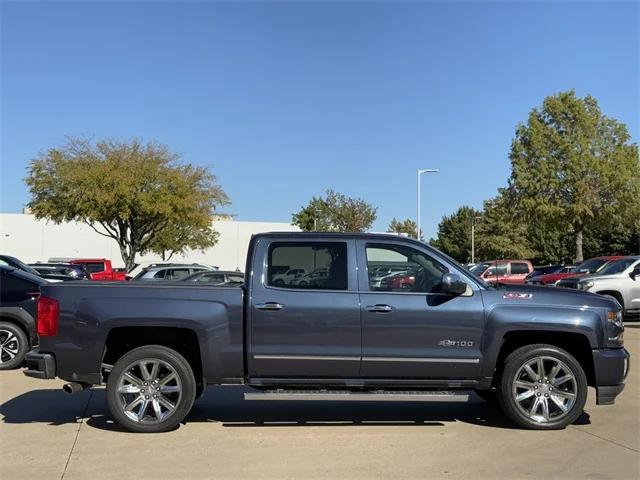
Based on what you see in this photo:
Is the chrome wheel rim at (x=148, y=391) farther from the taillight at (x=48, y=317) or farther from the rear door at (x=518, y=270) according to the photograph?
the rear door at (x=518, y=270)

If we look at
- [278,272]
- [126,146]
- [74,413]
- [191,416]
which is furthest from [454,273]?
[126,146]

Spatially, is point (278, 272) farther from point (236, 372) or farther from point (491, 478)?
point (491, 478)

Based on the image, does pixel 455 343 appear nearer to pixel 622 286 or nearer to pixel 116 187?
pixel 622 286

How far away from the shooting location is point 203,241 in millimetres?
50344

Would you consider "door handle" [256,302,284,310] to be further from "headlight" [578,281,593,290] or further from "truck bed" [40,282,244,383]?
"headlight" [578,281,593,290]

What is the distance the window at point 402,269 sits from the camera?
20.6ft

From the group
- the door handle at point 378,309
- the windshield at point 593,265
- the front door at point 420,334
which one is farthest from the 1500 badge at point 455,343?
the windshield at point 593,265

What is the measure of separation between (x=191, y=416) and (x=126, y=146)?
3102 cm

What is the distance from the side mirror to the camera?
19.5 ft

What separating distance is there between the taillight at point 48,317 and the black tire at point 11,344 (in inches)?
152

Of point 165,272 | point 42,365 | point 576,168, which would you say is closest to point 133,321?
point 42,365

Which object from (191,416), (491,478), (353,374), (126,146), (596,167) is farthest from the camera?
(126,146)

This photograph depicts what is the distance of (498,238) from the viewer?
6975 centimetres

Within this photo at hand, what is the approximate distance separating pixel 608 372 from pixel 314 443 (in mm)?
2983
